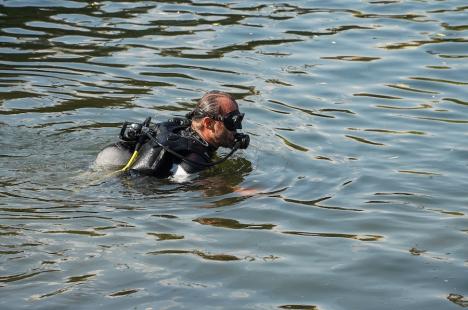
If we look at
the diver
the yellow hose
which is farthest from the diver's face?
the yellow hose

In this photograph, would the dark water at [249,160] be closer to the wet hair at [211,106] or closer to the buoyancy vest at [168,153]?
the buoyancy vest at [168,153]

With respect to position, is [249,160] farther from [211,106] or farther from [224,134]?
[211,106]

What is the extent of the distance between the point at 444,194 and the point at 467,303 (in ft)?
7.05

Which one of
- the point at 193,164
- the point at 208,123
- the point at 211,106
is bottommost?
the point at 193,164

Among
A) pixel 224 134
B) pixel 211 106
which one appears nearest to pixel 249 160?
pixel 224 134

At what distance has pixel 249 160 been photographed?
911cm

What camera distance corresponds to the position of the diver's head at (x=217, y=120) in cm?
840

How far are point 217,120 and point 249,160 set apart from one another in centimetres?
82

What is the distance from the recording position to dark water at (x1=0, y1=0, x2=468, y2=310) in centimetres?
634

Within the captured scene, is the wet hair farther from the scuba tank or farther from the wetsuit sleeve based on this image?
the wetsuit sleeve

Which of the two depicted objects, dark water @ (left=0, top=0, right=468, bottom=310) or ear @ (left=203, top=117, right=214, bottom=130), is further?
ear @ (left=203, top=117, right=214, bottom=130)

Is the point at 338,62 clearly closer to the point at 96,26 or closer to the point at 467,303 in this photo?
the point at 96,26

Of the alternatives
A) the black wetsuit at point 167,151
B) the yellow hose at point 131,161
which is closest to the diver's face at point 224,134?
the black wetsuit at point 167,151

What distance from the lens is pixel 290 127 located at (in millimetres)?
9930
